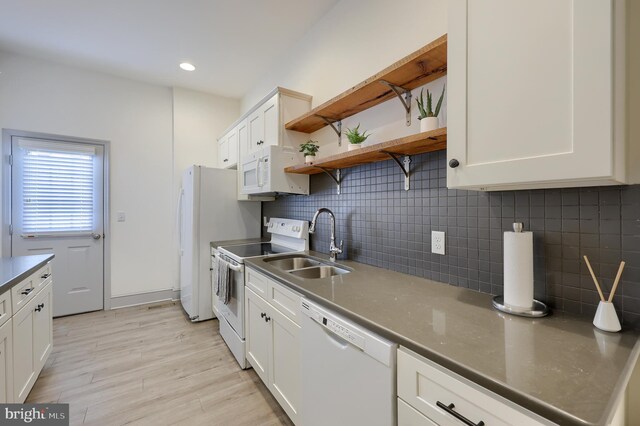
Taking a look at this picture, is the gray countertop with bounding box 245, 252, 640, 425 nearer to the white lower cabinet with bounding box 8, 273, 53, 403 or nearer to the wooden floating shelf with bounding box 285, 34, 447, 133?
the wooden floating shelf with bounding box 285, 34, 447, 133

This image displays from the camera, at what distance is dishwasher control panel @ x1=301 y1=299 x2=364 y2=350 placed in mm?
995

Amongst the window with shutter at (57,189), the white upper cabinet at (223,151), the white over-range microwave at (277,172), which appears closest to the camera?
the white over-range microwave at (277,172)

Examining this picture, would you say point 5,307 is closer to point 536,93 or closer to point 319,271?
point 319,271

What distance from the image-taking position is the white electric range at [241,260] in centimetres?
215

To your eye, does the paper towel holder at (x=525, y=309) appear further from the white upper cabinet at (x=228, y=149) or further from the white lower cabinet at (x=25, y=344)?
the white upper cabinet at (x=228, y=149)

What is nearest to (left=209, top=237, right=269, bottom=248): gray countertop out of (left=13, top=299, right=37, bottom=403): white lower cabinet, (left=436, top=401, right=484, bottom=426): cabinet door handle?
(left=13, top=299, right=37, bottom=403): white lower cabinet

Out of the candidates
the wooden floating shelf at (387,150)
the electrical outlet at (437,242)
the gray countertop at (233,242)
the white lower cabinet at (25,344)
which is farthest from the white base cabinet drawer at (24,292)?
the electrical outlet at (437,242)

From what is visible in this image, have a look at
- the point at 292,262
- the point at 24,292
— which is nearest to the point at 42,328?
the point at 24,292

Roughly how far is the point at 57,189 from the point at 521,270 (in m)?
4.28

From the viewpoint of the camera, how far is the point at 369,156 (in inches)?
65.5

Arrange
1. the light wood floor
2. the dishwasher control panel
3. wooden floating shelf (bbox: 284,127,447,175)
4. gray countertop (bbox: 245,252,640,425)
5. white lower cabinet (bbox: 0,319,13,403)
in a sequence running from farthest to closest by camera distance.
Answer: the light wood floor → white lower cabinet (bbox: 0,319,13,403) → wooden floating shelf (bbox: 284,127,447,175) → the dishwasher control panel → gray countertop (bbox: 245,252,640,425)

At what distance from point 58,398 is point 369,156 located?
100 inches

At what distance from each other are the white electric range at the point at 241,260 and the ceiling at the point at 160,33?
1742 millimetres

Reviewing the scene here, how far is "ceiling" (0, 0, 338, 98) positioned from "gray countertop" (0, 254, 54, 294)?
1.96 meters
